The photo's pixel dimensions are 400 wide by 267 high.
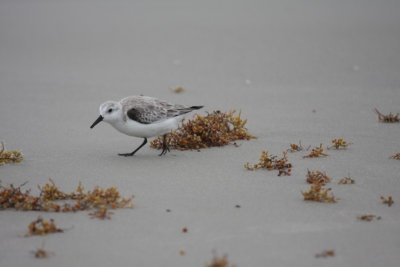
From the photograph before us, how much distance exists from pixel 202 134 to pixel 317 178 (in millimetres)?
1877

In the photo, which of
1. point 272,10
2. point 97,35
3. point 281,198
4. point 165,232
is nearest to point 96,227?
point 165,232

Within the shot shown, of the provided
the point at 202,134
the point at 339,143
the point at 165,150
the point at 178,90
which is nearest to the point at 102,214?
the point at 165,150

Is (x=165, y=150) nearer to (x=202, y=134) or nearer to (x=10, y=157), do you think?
(x=202, y=134)

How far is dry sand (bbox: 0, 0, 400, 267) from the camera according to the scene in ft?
15.7

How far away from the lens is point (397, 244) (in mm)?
4730

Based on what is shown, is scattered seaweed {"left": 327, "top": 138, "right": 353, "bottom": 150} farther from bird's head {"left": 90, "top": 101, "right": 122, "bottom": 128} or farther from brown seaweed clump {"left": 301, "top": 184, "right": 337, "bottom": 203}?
bird's head {"left": 90, "top": 101, "right": 122, "bottom": 128}

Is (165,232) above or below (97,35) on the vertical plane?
below

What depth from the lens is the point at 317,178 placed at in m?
6.12

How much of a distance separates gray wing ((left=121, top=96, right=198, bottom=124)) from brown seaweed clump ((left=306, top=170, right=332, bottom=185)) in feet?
6.46

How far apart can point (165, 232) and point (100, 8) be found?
13806 millimetres

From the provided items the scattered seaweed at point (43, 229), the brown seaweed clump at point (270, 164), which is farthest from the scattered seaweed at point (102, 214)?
the brown seaweed clump at point (270, 164)

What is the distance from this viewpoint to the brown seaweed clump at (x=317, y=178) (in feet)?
19.9

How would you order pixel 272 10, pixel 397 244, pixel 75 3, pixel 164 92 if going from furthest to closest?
Answer: 1. pixel 75 3
2. pixel 272 10
3. pixel 164 92
4. pixel 397 244

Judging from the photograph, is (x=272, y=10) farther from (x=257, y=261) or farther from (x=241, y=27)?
(x=257, y=261)
